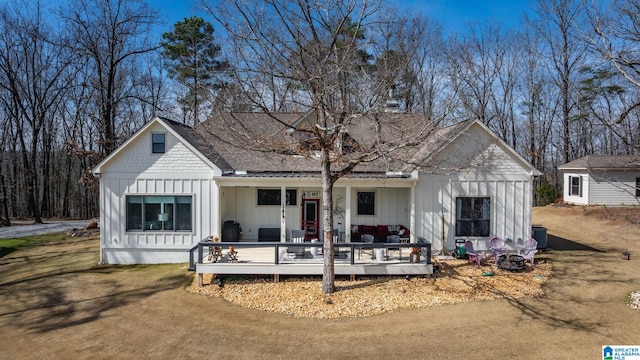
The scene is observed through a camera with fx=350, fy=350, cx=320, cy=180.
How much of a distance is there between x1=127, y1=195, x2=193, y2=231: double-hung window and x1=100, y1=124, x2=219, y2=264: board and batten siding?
17cm

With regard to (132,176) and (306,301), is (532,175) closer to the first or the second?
(306,301)

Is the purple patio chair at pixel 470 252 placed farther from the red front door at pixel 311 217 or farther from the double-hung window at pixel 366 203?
the red front door at pixel 311 217

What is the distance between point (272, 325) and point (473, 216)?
9.07 m

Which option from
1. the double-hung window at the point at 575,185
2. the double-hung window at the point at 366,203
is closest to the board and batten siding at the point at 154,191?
the double-hung window at the point at 366,203

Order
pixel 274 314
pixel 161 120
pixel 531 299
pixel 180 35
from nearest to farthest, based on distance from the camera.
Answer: pixel 274 314, pixel 531 299, pixel 161 120, pixel 180 35

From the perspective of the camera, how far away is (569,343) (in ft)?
24.1

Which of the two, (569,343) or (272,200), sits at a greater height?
(272,200)

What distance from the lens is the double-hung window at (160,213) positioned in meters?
13.2

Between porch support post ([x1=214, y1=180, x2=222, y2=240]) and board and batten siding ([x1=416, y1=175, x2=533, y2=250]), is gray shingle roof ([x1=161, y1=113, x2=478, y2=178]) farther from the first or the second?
board and batten siding ([x1=416, y1=175, x2=533, y2=250])

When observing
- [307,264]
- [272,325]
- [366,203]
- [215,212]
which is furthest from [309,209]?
[272,325]

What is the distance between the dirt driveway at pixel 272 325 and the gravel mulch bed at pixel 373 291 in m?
0.38

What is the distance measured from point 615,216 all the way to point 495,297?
19.0m

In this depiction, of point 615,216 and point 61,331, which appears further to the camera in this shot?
point 615,216

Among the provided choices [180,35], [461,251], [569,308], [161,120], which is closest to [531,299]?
[569,308]
